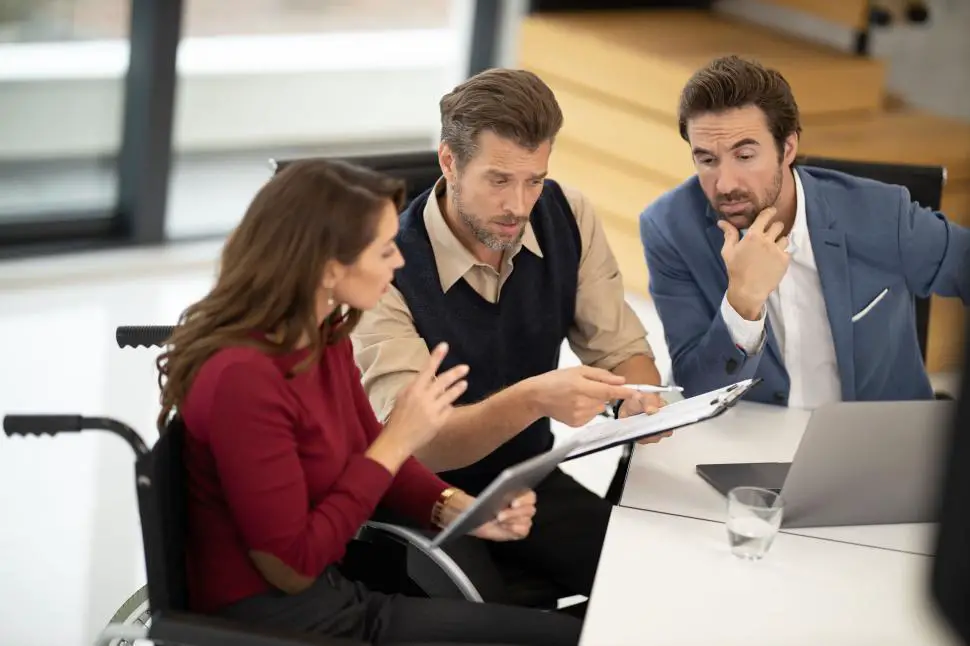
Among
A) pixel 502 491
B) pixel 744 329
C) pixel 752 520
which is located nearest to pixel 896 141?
pixel 744 329

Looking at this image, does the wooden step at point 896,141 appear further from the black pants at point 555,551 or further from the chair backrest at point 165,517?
the chair backrest at point 165,517

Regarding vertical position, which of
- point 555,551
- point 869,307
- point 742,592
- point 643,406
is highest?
point 869,307

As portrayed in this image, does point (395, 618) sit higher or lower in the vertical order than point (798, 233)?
lower

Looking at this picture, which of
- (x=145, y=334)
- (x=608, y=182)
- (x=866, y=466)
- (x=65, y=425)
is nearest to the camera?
(x=65, y=425)

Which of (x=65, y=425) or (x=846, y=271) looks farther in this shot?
(x=846, y=271)

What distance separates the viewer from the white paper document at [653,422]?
1.99 m

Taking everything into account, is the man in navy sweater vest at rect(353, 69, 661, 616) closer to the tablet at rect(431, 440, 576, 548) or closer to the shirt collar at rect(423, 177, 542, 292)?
the shirt collar at rect(423, 177, 542, 292)

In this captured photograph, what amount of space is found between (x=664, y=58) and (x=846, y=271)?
230 centimetres

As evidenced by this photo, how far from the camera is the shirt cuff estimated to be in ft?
8.01

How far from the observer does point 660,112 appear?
4750 mm

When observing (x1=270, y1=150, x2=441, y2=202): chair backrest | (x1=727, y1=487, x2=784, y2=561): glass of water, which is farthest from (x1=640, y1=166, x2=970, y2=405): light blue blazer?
(x1=727, y1=487, x2=784, y2=561): glass of water

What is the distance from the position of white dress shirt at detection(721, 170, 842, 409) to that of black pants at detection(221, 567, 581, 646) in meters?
0.85

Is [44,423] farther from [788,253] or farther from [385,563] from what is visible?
[788,253]

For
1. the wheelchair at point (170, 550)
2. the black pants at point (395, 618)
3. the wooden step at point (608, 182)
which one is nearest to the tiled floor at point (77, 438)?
the wooden step at point (608, 182)
